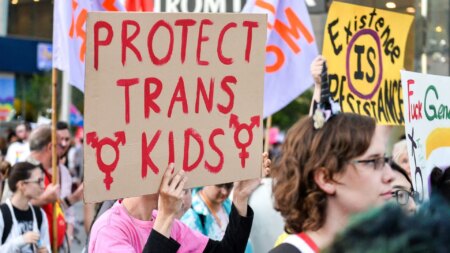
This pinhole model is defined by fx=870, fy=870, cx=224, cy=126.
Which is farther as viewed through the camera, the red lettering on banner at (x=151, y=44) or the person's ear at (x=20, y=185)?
the person's ear at (x=20, y=185)

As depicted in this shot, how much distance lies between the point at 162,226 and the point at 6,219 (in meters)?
→ 3.02

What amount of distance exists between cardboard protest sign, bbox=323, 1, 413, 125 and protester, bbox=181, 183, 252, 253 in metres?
0.94

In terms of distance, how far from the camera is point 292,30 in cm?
607

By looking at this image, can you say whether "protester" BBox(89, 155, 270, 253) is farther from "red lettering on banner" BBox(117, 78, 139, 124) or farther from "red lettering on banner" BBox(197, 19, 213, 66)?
"red lettering on banner" BBox(197, 19, 213, 66)

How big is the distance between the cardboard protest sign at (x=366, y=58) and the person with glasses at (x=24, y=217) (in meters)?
2.21

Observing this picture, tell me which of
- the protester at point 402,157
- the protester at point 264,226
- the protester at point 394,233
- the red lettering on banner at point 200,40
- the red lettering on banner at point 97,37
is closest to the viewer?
the protester at point 394,233

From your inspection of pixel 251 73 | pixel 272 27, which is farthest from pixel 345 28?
pixel 251 73

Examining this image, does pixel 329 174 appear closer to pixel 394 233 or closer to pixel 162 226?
pixel 162 226

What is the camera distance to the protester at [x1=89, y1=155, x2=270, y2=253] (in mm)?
2936

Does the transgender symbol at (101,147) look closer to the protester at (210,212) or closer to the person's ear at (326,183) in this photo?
the person's ear at (326,183)

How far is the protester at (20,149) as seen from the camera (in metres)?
9.39

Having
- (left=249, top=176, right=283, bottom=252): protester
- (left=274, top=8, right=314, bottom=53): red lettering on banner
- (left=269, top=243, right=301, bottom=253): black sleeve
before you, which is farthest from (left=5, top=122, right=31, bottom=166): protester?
(left=269, top=243, right=301, bottom=253): black sleeve

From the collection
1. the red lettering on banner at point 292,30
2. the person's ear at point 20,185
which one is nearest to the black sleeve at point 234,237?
the red lettering on banner at point 292,30

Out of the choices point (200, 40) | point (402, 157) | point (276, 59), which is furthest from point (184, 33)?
point (276, 59)
